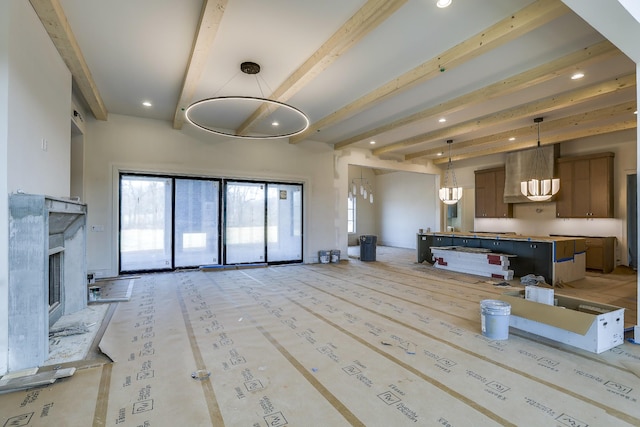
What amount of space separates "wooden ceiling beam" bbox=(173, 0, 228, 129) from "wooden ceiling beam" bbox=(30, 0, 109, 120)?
1318mm

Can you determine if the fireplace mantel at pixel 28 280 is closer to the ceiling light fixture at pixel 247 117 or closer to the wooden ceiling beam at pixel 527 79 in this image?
the ceiling light fixture at pixel 247 117

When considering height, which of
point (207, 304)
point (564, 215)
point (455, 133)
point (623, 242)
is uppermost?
point (455, 133)

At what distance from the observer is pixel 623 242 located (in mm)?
7473

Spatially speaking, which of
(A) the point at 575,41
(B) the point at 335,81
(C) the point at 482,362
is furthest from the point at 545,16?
(C) the point at 482,362

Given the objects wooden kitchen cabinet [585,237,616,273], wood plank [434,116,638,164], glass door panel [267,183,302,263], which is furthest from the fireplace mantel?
wooden kitchen cabinet [585,237,616,273]

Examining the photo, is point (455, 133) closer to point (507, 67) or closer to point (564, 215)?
point (507, 67)

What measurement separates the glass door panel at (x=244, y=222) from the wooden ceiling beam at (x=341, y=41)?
3.22 metres

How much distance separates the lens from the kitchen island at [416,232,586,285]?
5879mm

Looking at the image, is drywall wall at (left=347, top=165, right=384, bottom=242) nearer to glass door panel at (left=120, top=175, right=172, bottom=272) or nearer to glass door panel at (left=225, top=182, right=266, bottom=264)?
glass door panel at (left=225, top=182, right=266, bottom=264)

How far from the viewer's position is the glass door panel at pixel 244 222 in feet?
25.6

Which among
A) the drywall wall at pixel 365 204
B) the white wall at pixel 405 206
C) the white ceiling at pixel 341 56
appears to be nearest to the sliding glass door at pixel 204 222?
the white ceiling at pixel 341 56

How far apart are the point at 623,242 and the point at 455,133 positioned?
4903 mm

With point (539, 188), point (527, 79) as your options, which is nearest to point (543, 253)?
point (539, 188)

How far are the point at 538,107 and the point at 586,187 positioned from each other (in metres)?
3.67
